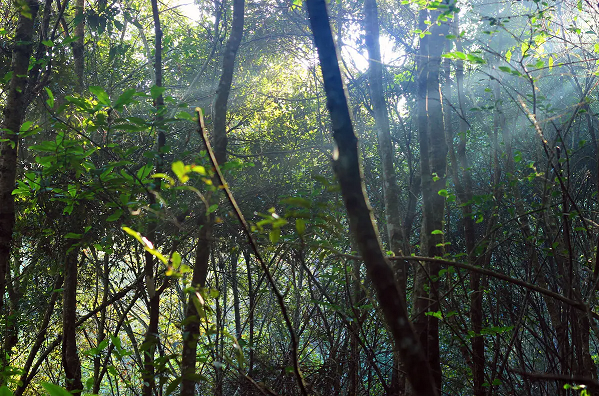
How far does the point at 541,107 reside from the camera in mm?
2936

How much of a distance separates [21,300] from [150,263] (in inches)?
180

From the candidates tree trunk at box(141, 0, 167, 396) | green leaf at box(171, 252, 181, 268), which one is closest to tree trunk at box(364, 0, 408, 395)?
tree trunk at box(141, 0, 167, 396)

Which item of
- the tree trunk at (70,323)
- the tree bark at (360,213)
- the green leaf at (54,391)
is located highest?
the tree trunk at (70,323)

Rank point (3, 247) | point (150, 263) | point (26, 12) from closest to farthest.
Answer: point (26, 12)
point (150, 263)
point (3, 247)

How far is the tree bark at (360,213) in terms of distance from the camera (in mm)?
670

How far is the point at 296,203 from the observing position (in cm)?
90

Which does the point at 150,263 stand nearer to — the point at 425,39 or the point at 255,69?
the point at 425,39

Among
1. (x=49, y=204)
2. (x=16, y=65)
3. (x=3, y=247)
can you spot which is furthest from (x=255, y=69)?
(x=3, y=247)

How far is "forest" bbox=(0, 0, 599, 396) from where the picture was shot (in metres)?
1.25

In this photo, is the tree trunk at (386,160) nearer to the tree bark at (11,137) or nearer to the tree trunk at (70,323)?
the tree bark at (11,137)

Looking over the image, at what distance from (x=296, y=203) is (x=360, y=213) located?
7.8 inches

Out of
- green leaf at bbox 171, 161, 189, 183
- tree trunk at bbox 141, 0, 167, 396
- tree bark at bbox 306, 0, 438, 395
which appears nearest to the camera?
tree bark at bbox 306, 0, 438, 395

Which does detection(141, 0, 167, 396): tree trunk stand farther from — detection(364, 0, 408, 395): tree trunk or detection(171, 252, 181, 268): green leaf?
detection(364, 0, 408, 395): tree trunk

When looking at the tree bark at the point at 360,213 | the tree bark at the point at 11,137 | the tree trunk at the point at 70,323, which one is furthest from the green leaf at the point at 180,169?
the tree trunk at the point at 70,323
